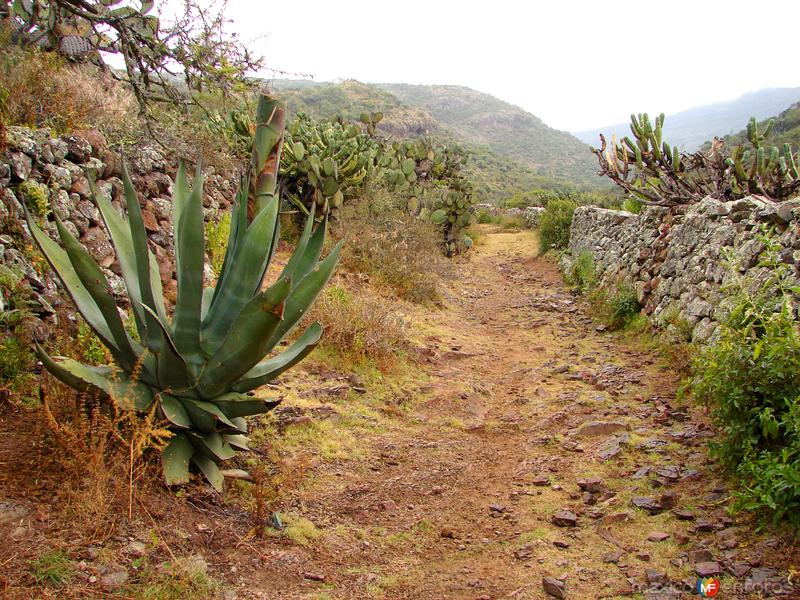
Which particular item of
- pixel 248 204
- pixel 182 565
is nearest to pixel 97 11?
pixel 248 204

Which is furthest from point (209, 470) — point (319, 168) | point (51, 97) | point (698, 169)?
point (698, 169)

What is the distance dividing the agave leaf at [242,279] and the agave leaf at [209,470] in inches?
23.2

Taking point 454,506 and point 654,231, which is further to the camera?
point 654,231

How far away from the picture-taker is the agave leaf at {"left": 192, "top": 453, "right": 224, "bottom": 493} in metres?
3.01

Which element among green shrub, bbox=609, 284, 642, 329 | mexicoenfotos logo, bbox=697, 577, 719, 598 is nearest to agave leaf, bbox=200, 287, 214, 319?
mexicoenfotos logo, bbox=697, 577, 719, 598

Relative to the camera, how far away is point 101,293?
9.21ft

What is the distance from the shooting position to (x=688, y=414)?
462 centimetres

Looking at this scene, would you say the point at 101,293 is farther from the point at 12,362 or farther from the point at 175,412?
the point at 12,362

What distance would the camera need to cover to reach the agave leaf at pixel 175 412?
2.79 metres

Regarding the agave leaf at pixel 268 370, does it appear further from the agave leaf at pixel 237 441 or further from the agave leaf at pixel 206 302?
the agave leaf at pixel 206 302

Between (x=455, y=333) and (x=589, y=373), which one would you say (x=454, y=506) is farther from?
(x=455, y=333)

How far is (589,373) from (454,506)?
303 centimetres

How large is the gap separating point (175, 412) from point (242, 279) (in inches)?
30.7

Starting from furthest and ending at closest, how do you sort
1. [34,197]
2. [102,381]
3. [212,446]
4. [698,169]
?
[698,169], [34,197], [212,446], [102,381]
